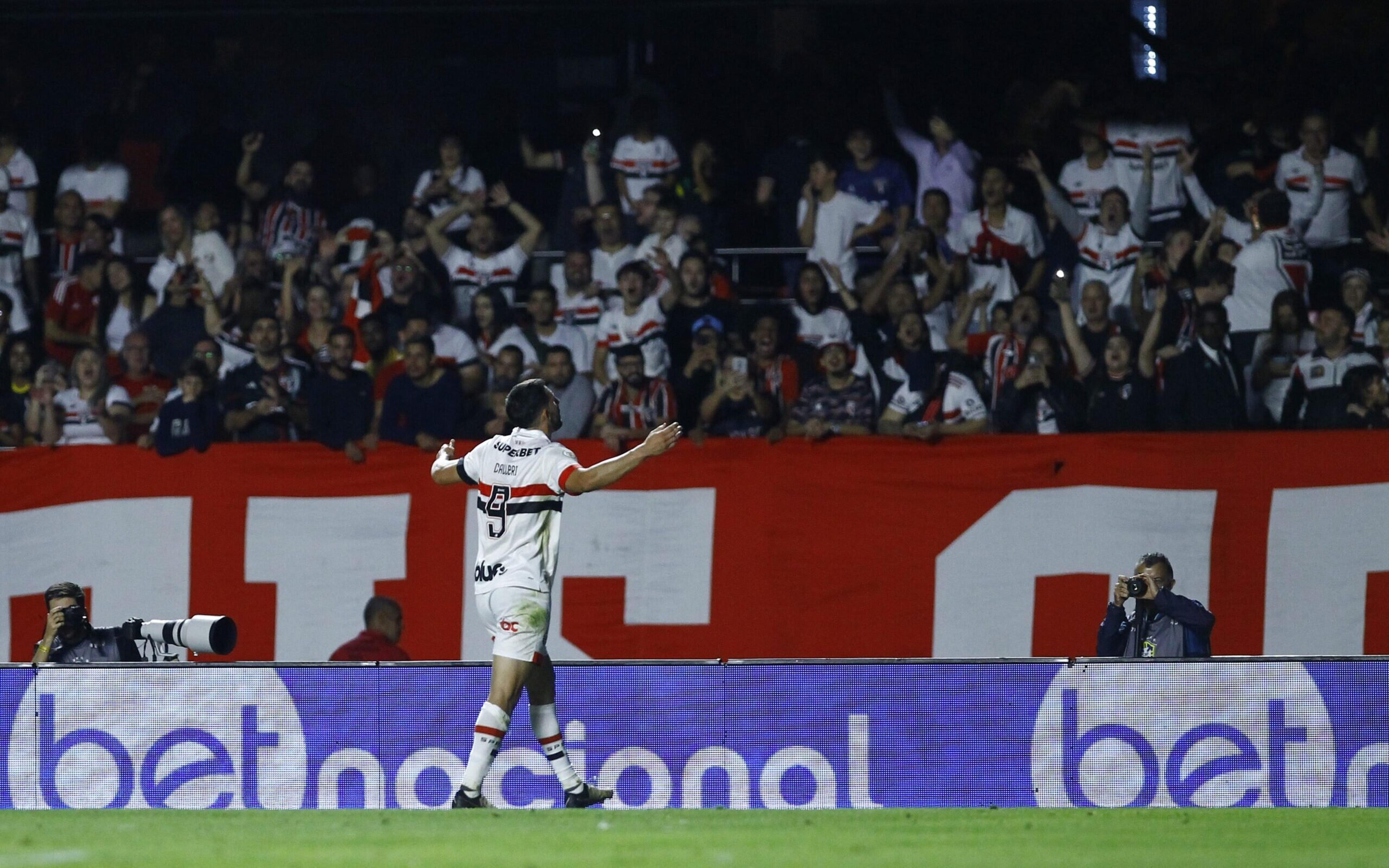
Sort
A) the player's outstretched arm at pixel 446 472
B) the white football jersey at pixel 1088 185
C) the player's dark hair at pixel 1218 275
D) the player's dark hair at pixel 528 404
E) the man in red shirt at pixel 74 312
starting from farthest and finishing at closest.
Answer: the man in red shirt at pixel 74 312
the white football jersey at pixel 1088 185
the player's dark hair at pixel 1218 275
the player's outstretched arm at pixel 446 472
the player's dark hair at pixel 528 404

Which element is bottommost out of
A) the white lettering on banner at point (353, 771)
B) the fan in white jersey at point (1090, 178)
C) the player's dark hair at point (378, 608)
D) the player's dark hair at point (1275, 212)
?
the white lettering on banner at point (353, 771)

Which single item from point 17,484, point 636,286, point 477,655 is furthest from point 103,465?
point 636,286

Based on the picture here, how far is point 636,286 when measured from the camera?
14445mm

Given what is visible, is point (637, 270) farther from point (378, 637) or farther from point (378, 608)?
point (378, 637)

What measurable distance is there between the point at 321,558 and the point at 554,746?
18.2 feet

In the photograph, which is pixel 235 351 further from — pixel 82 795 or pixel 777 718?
pixel 777 718

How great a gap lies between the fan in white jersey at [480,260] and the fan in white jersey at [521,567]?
21.5 feet

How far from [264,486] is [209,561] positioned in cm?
67

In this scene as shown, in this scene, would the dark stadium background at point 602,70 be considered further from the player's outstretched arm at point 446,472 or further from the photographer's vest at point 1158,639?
the player's outstretched arm at point 446,472

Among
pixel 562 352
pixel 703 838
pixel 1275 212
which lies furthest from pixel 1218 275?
pixel 703 838

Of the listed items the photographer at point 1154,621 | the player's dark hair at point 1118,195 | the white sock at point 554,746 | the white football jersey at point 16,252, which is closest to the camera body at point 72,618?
the white sock at point 554,746

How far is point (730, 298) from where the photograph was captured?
14.6m

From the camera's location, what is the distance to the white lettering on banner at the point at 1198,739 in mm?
9703

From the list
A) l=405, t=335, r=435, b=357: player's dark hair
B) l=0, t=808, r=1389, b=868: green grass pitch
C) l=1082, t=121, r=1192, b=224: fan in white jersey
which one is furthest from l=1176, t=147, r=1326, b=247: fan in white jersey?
l=0, t=808, r=1389, b=868: green grass pitch
